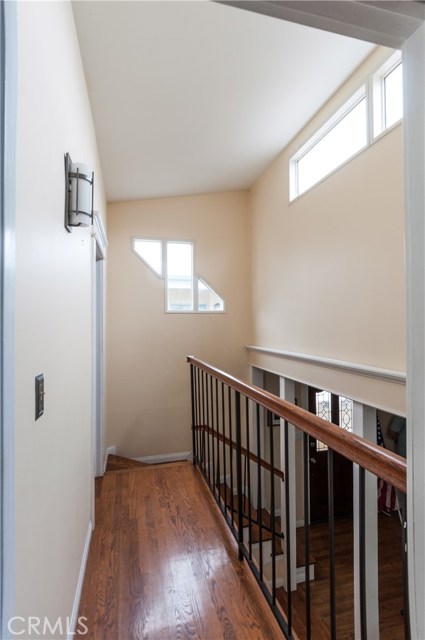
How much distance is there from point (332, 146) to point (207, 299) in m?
2.46

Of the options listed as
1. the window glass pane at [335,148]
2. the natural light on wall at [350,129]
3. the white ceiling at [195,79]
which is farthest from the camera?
the window glass pane at [335,148]

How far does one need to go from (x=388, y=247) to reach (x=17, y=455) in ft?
8.31

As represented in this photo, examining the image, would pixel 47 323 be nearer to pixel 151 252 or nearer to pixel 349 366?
pixel 349 366

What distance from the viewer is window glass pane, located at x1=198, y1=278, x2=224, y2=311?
184 inches

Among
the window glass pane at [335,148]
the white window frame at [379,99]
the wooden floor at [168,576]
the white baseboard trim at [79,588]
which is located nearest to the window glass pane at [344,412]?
the wooden floor at [168,576]

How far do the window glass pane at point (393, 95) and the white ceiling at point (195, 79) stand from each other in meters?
0.29

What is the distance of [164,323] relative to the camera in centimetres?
447

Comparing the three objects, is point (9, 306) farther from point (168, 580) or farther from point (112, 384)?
point (112, 384)

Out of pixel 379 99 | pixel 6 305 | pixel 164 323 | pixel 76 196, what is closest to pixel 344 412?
pixel 164 323

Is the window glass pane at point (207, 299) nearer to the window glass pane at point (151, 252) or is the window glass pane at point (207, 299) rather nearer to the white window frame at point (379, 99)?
the window glass pane at point (151, 252)

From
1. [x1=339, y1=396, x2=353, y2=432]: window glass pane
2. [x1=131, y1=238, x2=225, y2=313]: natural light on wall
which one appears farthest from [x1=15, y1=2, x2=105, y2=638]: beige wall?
[x1=339, y1=396, x2=353, y2=432]: window glass pane

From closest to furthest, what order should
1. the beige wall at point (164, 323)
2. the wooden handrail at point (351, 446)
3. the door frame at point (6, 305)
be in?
the door frame at point (6, 305)
the wooden handrail at point (351, 446)
the beige wall at point (164, 323)

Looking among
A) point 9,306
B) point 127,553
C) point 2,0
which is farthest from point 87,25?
point 127,553

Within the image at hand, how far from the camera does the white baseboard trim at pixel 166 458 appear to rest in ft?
14.0
